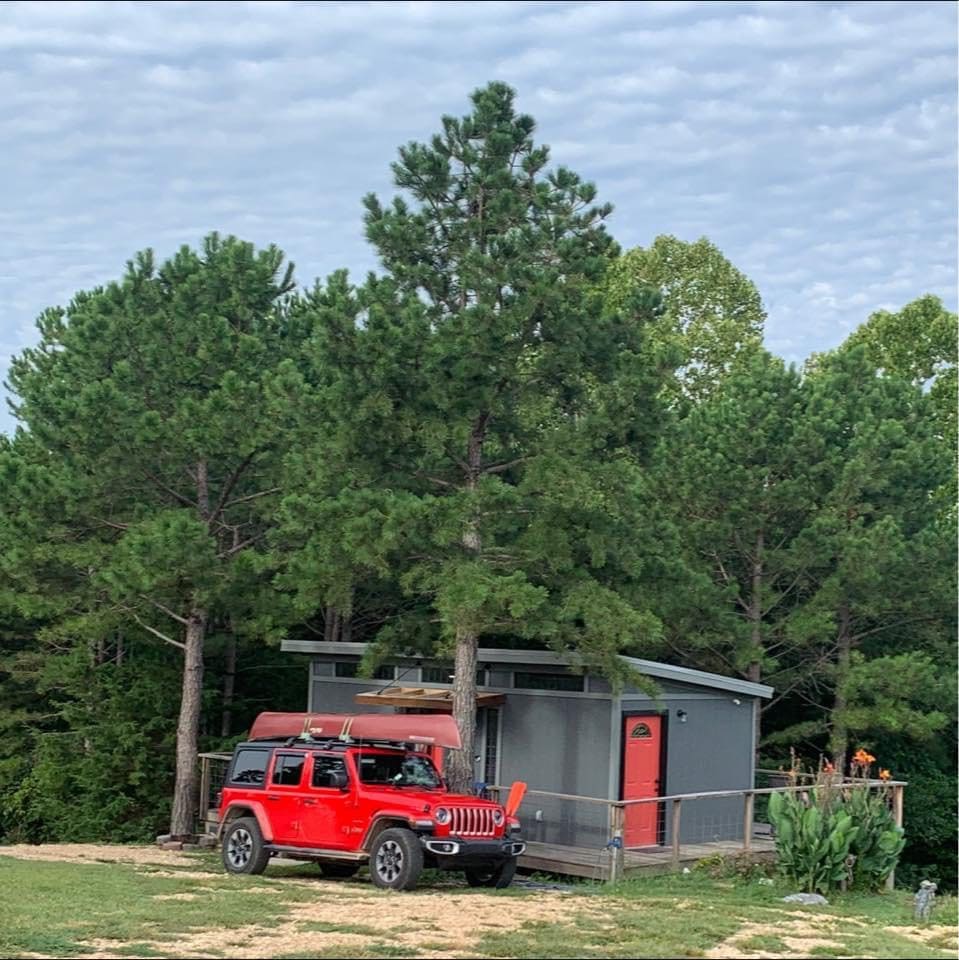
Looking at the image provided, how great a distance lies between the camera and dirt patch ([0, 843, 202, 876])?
781 inches

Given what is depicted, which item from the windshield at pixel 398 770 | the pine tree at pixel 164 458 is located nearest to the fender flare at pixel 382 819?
the windshield at pixel 398 770

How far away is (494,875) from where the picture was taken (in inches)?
675

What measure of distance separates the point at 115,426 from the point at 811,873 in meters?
13.3

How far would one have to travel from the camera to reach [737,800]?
2223cm

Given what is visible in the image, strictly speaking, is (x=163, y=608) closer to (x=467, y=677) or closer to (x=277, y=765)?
(x=467, y=677)

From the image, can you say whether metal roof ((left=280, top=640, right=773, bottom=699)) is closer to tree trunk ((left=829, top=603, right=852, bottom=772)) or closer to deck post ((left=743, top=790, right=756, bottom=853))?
deck post ((left=743, top=790, right=756, bottom=853))

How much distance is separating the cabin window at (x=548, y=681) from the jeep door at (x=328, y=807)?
483cm

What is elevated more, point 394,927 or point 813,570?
point 813,570

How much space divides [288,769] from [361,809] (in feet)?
4.98

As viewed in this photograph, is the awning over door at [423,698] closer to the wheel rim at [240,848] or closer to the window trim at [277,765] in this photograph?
the window trim at [277,765]

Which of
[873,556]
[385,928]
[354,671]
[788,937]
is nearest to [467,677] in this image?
[354,671]

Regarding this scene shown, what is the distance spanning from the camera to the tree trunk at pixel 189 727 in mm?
24750

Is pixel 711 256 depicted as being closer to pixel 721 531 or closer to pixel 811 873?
pixel 721 531

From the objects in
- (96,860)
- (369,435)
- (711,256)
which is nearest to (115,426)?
(369,435)
